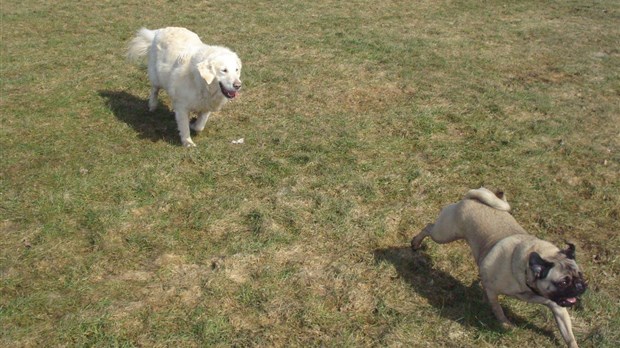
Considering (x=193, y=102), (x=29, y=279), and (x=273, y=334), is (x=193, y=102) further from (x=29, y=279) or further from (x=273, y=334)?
(x=273, y=334)

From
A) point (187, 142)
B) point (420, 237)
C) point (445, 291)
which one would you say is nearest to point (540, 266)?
point (445, 291)

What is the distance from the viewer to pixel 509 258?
3.87 m

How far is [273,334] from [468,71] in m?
7.37

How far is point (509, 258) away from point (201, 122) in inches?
176

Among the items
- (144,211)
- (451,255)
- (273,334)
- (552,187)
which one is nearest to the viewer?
(273,334)

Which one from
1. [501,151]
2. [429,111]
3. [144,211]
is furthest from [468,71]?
[144,211]

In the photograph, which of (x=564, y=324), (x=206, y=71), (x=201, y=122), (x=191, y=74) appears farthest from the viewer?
(x=201, y=122)

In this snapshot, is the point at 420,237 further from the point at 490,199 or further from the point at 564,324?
the point at 564,324

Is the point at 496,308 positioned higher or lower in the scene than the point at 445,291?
higher

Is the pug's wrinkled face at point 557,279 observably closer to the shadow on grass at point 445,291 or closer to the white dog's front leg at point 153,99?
the shadow on grass at point 445,291

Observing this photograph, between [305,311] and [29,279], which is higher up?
[305,311]

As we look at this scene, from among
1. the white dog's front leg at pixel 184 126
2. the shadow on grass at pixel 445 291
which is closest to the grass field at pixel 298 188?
the shadow on grass at pixel 445 291

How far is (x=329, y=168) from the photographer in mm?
6184

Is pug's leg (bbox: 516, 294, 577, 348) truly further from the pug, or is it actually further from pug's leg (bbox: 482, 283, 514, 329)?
pug's leg (bbox: 482, 283, 514, 329)
